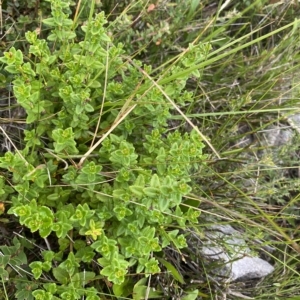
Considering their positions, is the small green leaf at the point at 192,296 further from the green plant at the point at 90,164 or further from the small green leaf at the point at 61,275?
the small green leaf at the point at 61,275

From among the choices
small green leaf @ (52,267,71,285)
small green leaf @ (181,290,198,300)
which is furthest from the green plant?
small green leaf @ (181,290,198,300)

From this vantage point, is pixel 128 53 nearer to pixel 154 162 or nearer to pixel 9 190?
pixel 154 162

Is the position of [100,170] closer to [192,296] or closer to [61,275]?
[61,275]

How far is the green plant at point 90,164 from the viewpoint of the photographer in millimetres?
1474

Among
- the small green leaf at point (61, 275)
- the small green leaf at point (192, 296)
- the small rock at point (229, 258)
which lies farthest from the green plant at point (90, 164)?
the small rock at point (229, 258)

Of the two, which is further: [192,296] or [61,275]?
[192,296]

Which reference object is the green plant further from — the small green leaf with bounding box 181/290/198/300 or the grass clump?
→ the small green leaf with bounding box 181/290/198/300

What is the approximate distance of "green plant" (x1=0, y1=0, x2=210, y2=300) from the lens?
4.83 feet

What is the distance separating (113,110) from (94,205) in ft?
1.14

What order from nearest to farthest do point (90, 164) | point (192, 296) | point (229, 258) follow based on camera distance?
point (90, 164) < point (192, 296) < point (229, 258)

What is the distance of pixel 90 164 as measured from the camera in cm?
152

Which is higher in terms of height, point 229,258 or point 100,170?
point 100,170

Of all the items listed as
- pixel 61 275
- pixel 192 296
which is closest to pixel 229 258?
pixel 192 296

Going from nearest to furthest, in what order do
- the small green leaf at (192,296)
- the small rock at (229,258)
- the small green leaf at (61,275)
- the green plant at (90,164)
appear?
the green plant at (90,164) → the small green leaf at (61,275) → the small green leaf at (192,296) → the small rock at (229,258)
